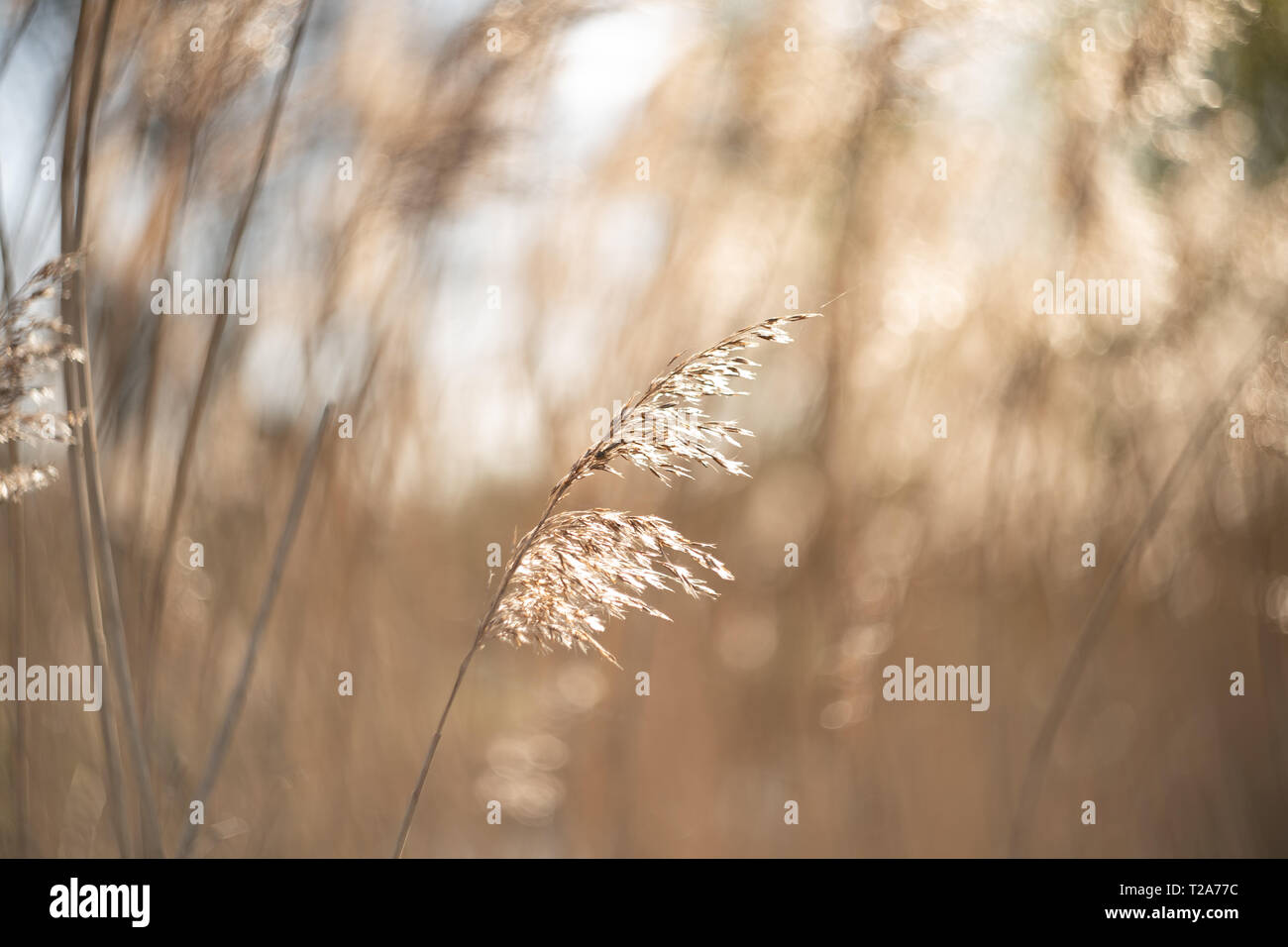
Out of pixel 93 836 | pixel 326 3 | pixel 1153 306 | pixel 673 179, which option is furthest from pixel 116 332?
pixel 1153 306

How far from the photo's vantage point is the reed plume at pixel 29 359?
2.66 ft

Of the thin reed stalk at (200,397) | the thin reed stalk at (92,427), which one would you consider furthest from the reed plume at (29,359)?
the thin reed stalk at (200,397)
